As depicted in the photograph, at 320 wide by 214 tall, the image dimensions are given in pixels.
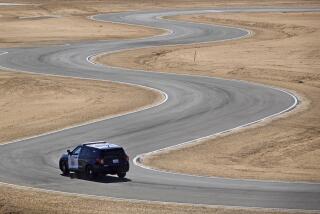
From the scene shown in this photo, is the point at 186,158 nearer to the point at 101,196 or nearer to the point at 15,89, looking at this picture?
the point at 101,196

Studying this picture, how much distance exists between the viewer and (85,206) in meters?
31.4

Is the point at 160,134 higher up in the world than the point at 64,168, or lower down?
lower down

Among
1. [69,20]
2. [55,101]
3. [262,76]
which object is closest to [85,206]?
[55,101]

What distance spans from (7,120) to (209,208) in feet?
92.1

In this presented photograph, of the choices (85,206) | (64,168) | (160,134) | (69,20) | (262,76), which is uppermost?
(85,206)

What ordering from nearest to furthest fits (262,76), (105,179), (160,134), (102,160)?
(102,160) → (105,179) → (160,134) → (262,76)

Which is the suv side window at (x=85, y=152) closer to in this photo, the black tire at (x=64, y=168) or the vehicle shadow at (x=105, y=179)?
the vehicle shadow at (x=105, y=179)

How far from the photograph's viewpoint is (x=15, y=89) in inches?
2753

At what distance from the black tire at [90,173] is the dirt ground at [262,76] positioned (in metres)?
3.99

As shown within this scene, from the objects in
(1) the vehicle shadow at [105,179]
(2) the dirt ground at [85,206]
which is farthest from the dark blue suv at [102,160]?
(2) the dirt ground at [85,206]

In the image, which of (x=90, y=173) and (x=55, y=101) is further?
(x=55, y=101)

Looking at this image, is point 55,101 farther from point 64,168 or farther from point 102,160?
point 102,160

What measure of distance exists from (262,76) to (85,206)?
45.2m

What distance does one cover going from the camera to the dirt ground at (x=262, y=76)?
135ft
